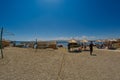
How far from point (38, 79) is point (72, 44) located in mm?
24643

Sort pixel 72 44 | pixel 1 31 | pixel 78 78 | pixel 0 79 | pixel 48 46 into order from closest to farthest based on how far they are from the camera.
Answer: pixel 0 79
pixel 78 78
pixel 1 31
pixel 72 44
pixel 48 46

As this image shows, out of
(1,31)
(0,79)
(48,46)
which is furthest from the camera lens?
(48,46)

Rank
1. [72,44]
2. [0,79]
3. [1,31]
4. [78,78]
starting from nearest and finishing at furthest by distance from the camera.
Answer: [0,79] < [78,78] < [1,31] < [72,44]

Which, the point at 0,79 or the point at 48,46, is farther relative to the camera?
the point at 48,46

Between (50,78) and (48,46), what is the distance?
94.3 ft

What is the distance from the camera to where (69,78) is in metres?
7.71

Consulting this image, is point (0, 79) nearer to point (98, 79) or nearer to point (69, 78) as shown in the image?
point (69, 78)

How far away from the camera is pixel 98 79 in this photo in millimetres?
7559

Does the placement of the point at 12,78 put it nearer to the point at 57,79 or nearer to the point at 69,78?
the point at 57,79

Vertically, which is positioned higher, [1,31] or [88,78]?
[1,31]

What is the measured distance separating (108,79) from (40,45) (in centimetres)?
3001

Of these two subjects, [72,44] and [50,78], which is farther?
[72,44]

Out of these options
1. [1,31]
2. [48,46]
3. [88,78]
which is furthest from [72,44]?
[88,78]

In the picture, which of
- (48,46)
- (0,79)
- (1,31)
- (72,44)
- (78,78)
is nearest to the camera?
(0,79)
